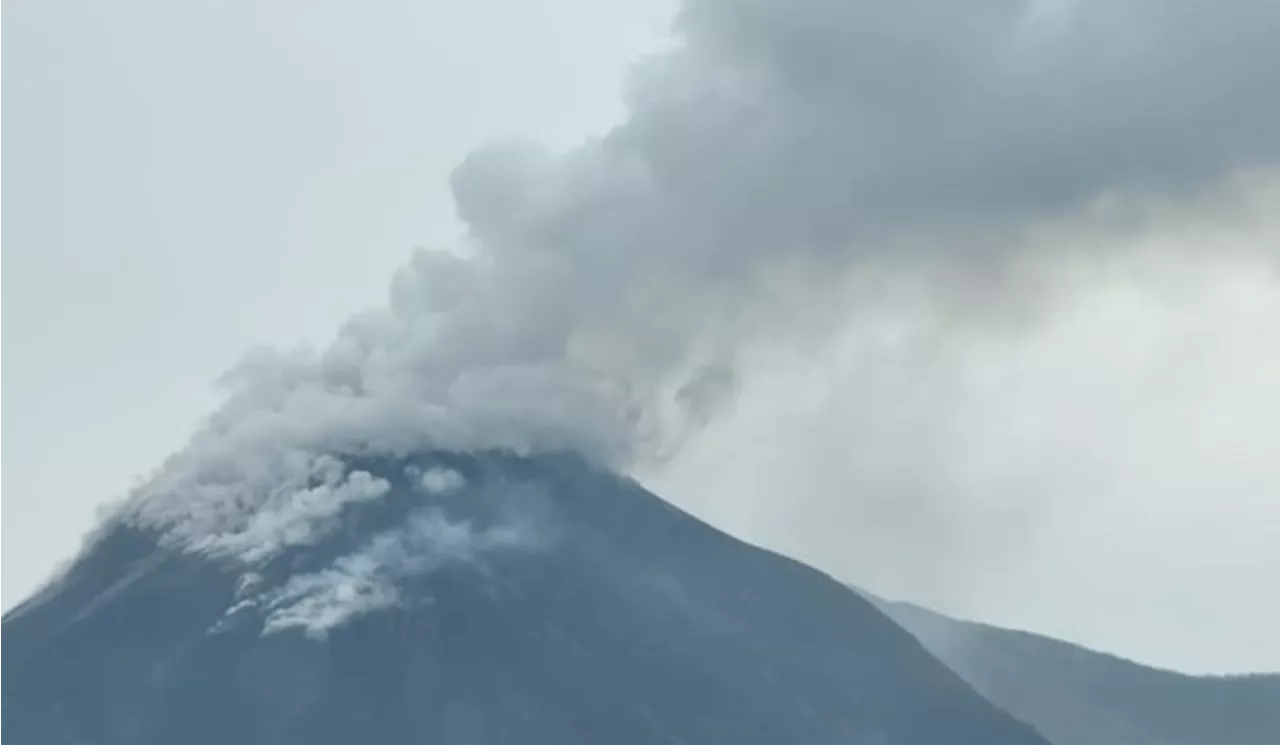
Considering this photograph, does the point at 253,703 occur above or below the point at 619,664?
below

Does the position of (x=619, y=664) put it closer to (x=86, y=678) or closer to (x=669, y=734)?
(x=669, y=734)


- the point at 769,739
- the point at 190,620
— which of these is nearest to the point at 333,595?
the point at 190,620

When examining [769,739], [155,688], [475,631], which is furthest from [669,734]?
[155,688]

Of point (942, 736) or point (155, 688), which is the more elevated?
point (942, 736)

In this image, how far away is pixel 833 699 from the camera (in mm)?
192250

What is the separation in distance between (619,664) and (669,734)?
37.4 feet

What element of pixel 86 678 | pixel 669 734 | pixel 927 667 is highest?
pixel 927 667

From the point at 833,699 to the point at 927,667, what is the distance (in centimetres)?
1160

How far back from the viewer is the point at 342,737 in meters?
181

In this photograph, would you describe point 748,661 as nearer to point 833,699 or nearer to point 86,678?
Answer: point 833,699

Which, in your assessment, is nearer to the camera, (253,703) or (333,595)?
(253,703)

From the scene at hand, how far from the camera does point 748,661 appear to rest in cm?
19538

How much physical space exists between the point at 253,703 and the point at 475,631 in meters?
20.2

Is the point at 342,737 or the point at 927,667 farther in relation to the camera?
the point at 927,667
